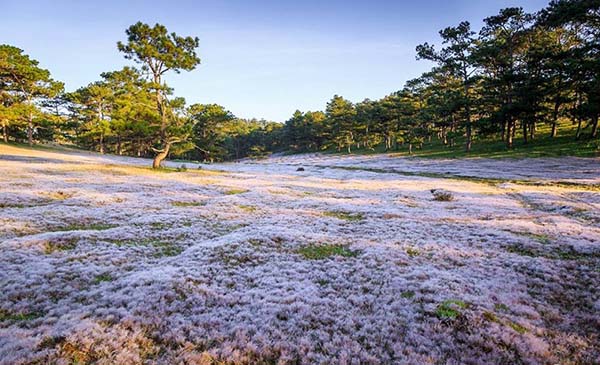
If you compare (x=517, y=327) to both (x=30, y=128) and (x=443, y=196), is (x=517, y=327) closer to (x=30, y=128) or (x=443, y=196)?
(x=443, y=196)

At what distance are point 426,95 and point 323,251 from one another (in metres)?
90.3

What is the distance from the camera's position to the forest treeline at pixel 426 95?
37562 millimetres

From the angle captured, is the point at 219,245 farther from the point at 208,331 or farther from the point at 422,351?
the point at 422,351

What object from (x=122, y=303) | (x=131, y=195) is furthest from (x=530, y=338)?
(x=131, y=195)

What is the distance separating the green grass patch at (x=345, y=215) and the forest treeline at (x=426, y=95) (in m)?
27.0

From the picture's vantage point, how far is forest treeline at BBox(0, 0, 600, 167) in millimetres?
37562

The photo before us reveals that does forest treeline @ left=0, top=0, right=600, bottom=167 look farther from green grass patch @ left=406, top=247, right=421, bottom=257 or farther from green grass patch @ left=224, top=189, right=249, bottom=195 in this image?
green grass patch @ left=406, top=247, right=421, bottom=257

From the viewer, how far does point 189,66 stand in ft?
126

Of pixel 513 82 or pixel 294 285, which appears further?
pixel 513 82

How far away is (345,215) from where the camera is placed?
61.4ft

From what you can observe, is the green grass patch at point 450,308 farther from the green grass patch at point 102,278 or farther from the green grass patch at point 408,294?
the green grass patch at point 102,278

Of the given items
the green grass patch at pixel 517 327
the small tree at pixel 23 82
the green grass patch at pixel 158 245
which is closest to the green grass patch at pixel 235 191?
the green grass patch at pixel 158 245

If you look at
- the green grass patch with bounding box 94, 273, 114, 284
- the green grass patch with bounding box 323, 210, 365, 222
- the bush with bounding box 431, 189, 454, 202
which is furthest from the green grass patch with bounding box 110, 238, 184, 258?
the bush with bounding box 431, 189, 454, 202

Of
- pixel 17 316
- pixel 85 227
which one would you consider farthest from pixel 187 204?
pixel 17 316
